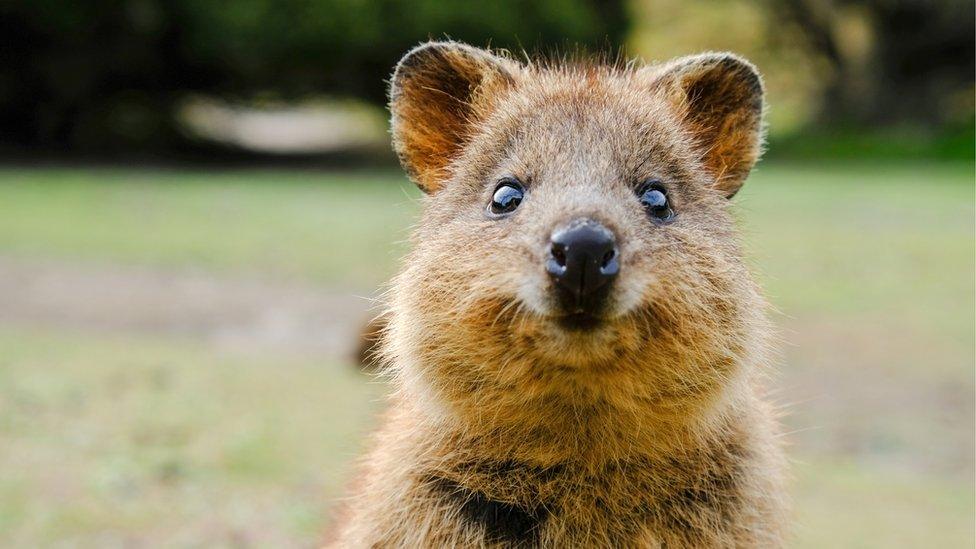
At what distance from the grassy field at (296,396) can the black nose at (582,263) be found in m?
1.45

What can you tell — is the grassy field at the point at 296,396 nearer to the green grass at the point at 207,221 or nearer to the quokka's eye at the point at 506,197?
the green grass at the point at 207,221

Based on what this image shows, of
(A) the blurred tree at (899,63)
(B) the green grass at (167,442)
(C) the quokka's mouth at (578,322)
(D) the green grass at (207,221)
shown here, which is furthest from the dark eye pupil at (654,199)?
(A) the blurred tree at (899,63)

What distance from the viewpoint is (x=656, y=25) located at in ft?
149

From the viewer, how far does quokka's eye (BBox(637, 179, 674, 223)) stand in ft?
→ 12.9

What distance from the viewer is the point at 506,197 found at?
4012mm

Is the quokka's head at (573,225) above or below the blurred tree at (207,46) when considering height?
below

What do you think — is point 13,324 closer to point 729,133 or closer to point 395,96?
point 395,96

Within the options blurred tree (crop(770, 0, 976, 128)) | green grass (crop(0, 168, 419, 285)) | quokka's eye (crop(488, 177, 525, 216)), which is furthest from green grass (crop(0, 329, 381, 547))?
blurred tree (crop(770, 0, 976, 128))

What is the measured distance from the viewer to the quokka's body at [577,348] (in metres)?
3.43

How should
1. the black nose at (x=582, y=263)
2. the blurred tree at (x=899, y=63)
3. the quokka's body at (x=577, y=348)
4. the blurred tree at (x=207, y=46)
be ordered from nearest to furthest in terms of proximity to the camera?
the black nose at (x=582, y=263)
the quokka's body at (x=577, y=348)
the blurred tree at (x=207, y=46)
the blurred tree at (x=899, y=63)

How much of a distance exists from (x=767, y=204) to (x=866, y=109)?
18.1 metres

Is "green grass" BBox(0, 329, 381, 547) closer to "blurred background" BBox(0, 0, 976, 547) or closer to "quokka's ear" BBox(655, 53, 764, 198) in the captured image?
"blurred background" BBox(0, 0, 976, 547)

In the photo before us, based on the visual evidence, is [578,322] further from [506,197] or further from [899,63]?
[899,63]

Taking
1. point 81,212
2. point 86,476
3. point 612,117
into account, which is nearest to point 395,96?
point 612,117
